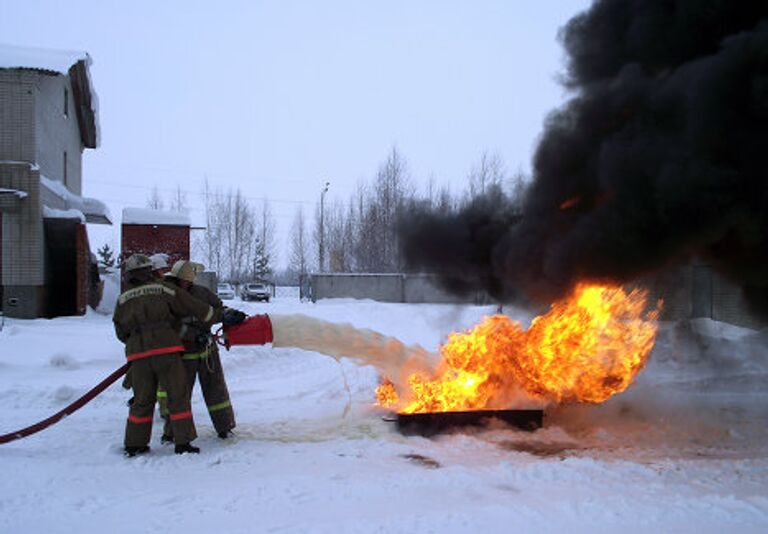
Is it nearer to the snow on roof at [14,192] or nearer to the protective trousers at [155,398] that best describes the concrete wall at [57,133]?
the snow on roof at [14,192]

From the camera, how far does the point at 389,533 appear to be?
3.89 m

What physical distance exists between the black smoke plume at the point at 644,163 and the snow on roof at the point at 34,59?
1227 centimetres

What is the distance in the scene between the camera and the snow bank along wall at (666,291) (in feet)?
28.1

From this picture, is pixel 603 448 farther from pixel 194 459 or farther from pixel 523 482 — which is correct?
pixel 194 459

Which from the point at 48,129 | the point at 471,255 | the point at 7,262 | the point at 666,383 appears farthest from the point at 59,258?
the point at 666,383

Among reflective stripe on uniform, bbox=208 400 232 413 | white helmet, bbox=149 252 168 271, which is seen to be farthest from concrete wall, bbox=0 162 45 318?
reflective stripe on uniform, bbox=208 400 232 413

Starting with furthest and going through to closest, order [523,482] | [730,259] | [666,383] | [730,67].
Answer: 1. [666,383]
2. [730,259]
3. [730,67]
4. [523,482]

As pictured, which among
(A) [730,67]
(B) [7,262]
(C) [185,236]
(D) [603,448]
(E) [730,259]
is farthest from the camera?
(C) [185,236]

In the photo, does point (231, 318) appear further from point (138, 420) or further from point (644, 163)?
point (644, 163)

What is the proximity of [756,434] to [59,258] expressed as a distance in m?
15.6

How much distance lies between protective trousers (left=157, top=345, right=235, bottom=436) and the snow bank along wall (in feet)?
10.8

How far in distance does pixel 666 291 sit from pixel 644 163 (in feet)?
15.9

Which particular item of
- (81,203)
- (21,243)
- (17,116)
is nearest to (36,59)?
(17,116)

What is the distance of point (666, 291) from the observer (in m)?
9.99
